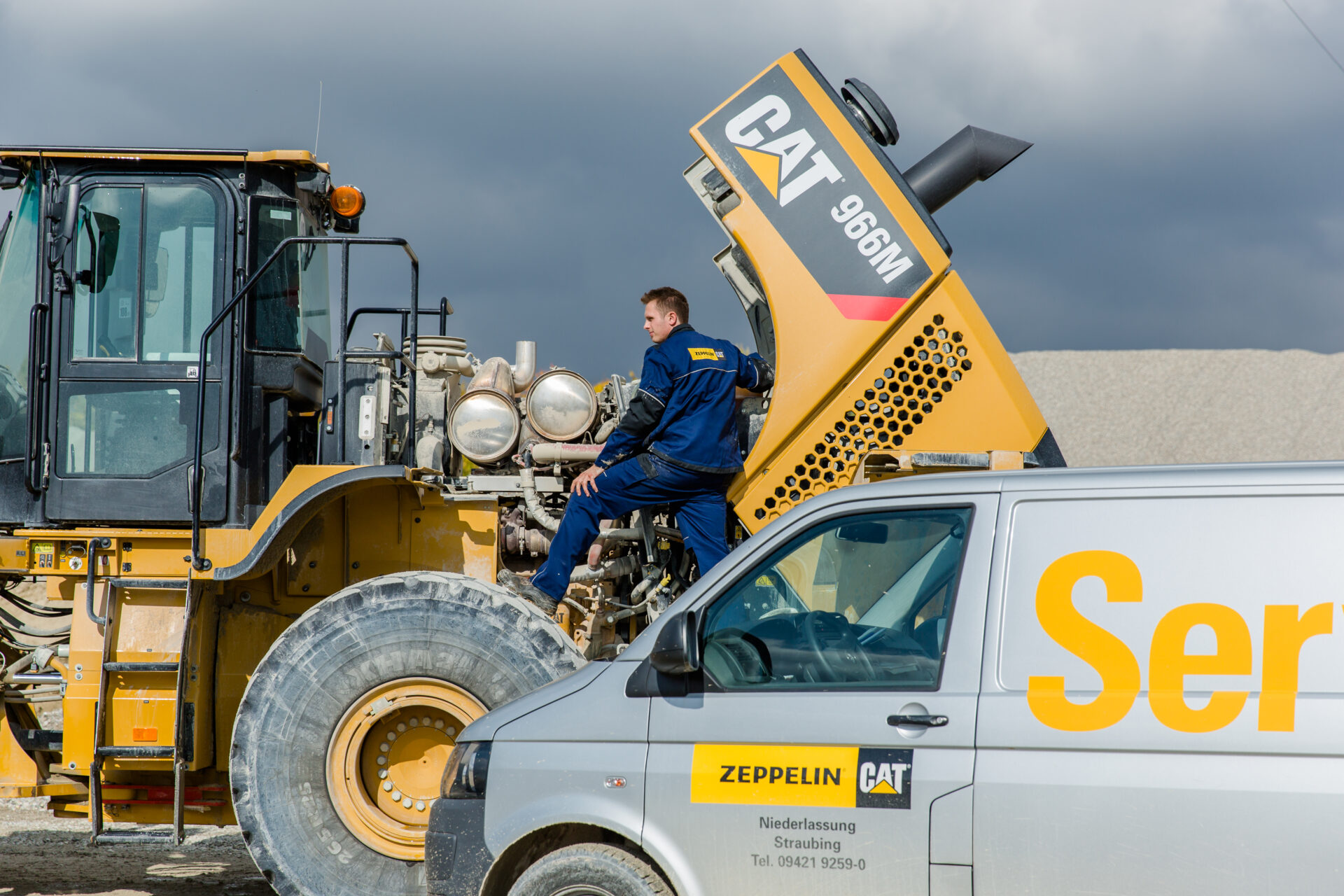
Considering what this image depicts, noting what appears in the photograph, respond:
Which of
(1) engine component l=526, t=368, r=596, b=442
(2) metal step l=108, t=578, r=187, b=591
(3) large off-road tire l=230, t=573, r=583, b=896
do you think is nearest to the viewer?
(3) large off-road tire l=230, t=573, r=583, b=896

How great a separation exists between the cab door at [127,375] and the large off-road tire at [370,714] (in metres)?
0.97

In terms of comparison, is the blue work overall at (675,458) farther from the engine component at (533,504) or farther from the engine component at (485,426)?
the engine component at (485,426)

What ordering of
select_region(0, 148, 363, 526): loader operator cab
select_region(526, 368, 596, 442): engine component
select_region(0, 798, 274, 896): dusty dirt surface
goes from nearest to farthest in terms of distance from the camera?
select_region(0, 148, 363, 526): loader operator cab, select_region(526, 368, 596, 442): engine component, select_region(0, 798, 274, 896): dusty dirt surface

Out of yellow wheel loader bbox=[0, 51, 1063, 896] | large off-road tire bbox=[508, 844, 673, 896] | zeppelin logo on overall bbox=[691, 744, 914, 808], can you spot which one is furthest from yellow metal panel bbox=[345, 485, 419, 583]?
zeppelin logo on overall bbox=[691, 744, 914, 808]

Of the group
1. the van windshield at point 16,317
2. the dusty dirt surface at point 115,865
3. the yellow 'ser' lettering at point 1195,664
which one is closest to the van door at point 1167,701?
the yellow 'ser' lettering at point 1195,664

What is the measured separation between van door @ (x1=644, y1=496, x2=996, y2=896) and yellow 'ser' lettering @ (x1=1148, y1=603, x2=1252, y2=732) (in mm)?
473

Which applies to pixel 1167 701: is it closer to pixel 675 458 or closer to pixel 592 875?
pixel 592 875

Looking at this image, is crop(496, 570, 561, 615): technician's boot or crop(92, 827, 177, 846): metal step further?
crop(496, 570, 561, 615): technician's boot

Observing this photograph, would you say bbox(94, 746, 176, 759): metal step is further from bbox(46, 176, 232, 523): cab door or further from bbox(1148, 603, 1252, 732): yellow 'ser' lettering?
bbox(1148, 603, 1252, 732): yellow 'ser' lettering

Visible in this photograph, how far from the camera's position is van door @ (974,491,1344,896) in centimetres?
295

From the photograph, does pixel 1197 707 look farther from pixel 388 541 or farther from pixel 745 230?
pixel 388 541

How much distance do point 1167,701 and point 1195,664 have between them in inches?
4.7

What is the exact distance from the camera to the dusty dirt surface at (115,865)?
6461mm

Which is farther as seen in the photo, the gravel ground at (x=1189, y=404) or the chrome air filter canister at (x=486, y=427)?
the gravel ground at (x=1189, y=404)
